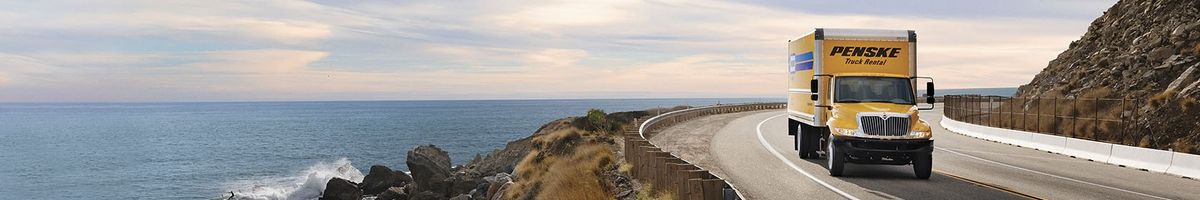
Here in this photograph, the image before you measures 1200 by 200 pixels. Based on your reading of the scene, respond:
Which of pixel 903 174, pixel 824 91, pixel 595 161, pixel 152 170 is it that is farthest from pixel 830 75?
pixel 152 170

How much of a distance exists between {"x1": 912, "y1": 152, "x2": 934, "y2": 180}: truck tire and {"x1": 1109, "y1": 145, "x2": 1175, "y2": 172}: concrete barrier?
6099 mm

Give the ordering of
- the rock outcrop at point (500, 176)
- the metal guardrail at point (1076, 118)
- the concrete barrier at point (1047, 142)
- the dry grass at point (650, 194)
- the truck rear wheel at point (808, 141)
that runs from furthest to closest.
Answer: the metal guardrail at point (1076, 118) → the concrete barrier at point (1047, 142) → the truck rear wheel at point (808, 141) → the rock outcrop at point (500, 176) → the dry grass at point (650, 194)

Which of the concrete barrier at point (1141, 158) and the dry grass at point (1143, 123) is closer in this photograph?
the concrete barrier at point (1141, 158)

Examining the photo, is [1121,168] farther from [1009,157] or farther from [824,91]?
[824,91]

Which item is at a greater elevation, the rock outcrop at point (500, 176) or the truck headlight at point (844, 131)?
the truck headlight at point (844, 131)

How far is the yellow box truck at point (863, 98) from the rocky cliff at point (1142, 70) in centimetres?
1341

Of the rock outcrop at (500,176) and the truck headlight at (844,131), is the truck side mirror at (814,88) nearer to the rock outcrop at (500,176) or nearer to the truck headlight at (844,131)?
the truck headlight at (844,131)

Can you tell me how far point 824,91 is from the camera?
19281 millimetres

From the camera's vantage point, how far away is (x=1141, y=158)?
68.1ft

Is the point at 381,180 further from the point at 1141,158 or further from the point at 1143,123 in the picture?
the point at 1143,123

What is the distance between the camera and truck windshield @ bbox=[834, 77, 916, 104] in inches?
725

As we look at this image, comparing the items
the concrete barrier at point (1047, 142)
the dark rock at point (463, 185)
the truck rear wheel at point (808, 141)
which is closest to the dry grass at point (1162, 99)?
the concrete barrier at point (1047, 142)

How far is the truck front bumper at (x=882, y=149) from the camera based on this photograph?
56.3 feet

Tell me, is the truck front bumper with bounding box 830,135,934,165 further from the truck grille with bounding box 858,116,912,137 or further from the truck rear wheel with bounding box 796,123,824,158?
the truck rear wheel with bounding box 796,123,824,158
